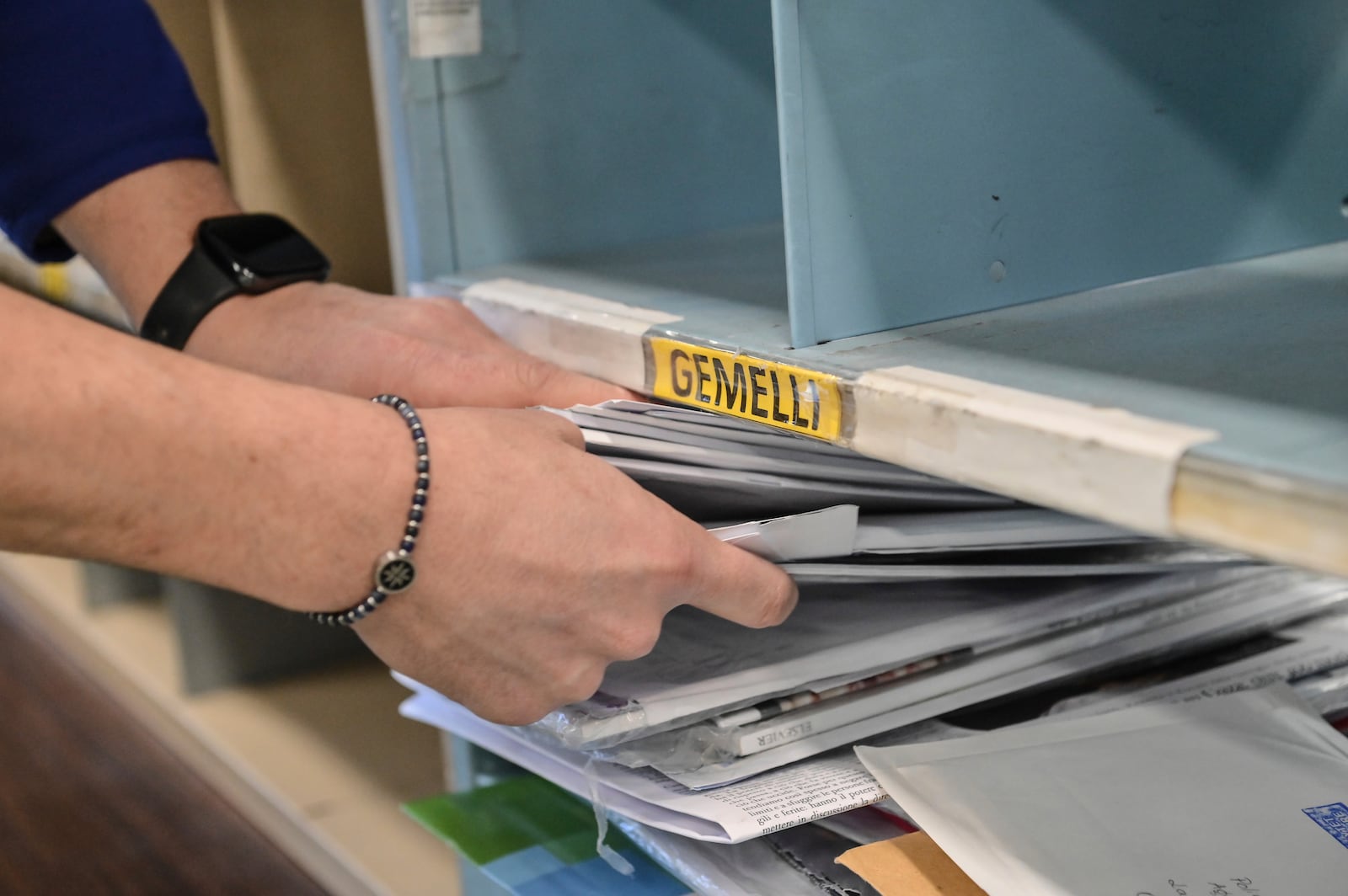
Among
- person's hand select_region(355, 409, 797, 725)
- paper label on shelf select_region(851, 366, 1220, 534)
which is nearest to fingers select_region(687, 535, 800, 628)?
person's hand select_region(355, 409, 797, 725)

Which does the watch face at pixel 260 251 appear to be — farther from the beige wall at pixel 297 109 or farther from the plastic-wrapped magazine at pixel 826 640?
the beige wall at pixel 297 109

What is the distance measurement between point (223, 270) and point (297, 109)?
60 centimetres

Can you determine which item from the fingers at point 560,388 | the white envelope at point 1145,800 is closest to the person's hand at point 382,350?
the fingers at point 560,388

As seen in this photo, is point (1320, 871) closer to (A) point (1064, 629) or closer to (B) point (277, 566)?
(A) point (1064, 629)

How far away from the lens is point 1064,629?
0.71m

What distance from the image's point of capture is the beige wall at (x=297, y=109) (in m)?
1.34

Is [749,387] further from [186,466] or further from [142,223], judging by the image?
[142,223]

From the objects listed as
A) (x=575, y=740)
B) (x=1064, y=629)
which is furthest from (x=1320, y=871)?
(x=575, y=740)

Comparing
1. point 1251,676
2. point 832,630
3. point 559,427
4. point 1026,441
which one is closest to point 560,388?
point 559,427

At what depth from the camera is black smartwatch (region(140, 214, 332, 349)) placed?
82 cm

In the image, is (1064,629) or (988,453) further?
(1064,629)

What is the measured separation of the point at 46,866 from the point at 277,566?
1.29 meters

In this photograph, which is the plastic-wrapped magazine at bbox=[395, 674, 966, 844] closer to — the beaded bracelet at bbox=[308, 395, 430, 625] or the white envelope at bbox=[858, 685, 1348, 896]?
the white envelope at bbox=[858, 685, 1348, 896]

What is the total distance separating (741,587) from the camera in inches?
23.8
